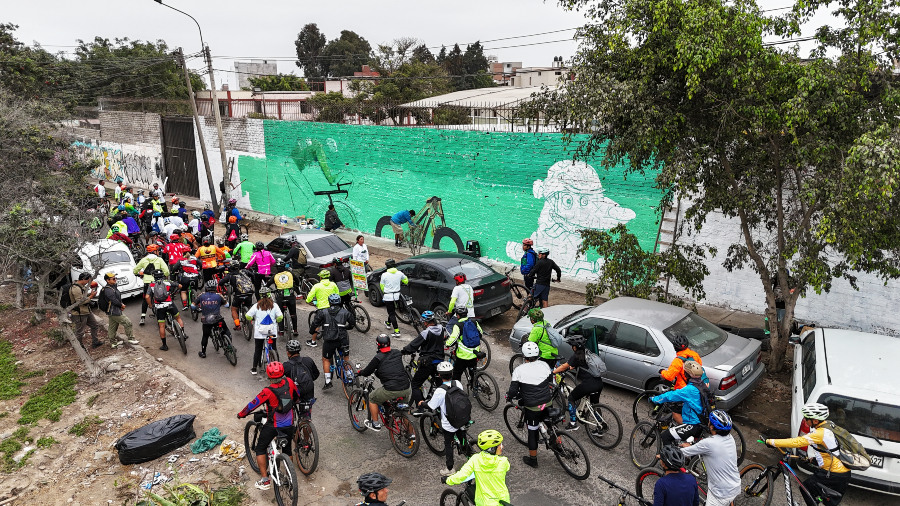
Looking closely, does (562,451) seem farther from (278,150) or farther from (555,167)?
(278,150)

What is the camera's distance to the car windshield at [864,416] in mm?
6305

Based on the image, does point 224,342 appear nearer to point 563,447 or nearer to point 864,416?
point 563,447

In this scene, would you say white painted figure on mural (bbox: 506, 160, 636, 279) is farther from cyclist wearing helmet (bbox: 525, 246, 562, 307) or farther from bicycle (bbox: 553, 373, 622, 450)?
bicycle (bbox: 553, 373, 622, 450)

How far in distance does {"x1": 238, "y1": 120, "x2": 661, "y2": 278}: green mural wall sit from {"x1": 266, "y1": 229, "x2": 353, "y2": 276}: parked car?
430 centimetres

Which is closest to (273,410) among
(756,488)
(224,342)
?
(224,342)

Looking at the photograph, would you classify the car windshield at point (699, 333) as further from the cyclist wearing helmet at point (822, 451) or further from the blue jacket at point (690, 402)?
the cyclist wearing helmet at point (822, 451)

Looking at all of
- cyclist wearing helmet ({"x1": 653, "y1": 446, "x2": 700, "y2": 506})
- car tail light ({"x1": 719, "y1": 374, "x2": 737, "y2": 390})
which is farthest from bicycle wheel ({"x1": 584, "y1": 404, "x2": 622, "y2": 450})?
cyclist wearing helmet ({"x1": 653, "y1": 446, "x2": 700, "y2": 506})

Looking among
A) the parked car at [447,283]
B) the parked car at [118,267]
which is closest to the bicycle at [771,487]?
the parked car at [447,283]

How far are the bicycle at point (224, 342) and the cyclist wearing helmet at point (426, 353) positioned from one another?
4.44 m

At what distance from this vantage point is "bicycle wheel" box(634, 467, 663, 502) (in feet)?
21.6

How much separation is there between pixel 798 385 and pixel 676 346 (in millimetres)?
1702

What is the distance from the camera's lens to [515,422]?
27.7 feet

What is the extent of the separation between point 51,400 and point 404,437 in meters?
6.54

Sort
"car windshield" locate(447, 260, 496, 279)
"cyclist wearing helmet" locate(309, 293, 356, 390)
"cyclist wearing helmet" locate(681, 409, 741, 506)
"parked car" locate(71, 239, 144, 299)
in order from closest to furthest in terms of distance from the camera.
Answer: "cyclist wearing helmet" locate(681, 409, 741, 506)
"cyclist wearing helmet" locate(309, 293, 356, 390)
"car windshield" locate(447, 260, 496, 279)
"parked car" locate(71, 239, 144, 299)
